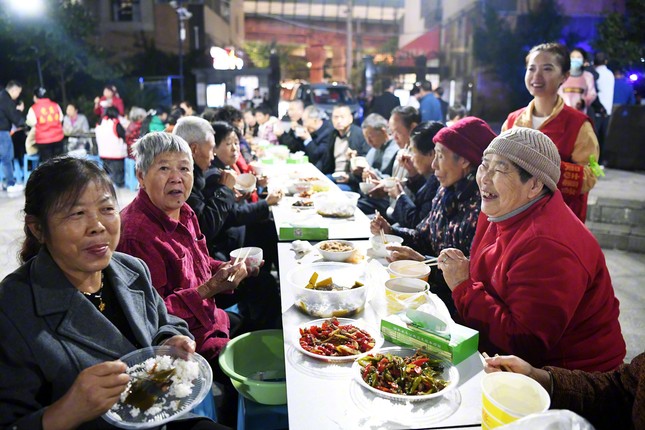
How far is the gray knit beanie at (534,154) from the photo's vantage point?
1.97 meters

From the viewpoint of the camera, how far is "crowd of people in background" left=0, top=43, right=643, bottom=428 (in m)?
1.60

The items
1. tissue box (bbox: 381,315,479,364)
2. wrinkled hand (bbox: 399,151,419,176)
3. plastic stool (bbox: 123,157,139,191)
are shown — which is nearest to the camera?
tissue box (bbox: 381,315,479,364)

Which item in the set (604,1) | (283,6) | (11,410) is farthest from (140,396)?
(283,6)

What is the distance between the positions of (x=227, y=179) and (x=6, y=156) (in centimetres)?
712

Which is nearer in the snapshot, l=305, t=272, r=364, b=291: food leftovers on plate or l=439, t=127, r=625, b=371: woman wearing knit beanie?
l=439, t=127, r=625, b=371: woman wearing knit beanie

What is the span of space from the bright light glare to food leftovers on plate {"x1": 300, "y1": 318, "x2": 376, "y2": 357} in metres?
15.2

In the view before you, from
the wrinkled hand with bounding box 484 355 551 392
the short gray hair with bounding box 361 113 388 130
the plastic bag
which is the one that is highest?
the short gray hair with bounding box 361 113 388 130

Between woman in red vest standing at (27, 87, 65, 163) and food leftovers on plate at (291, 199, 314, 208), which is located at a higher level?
woman in red vest standing at (27, 87, 65, 163)

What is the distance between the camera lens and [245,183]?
15.3 feet

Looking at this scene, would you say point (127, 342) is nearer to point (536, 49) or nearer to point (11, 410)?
point (11, 410)

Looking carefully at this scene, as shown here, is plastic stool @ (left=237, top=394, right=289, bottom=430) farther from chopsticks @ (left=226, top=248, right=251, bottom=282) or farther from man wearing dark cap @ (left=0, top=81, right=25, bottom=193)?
man wearing dark cap @ (left=0, top=81, right=25, bottom=193)

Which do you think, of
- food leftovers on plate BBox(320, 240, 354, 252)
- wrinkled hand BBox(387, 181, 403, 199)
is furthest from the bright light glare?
food leftovers on plate BBox(320, 240, 354, 252)

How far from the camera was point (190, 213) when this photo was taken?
2.88 m

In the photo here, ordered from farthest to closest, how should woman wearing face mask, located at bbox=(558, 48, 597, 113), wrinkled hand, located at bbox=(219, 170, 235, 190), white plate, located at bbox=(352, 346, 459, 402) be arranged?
1. woman wearing face mask, located at bbox=(558, 48, 597, 113)
2. wrinkled hand, located at bbox=(219, 170, 235, 190)
3. white plate, located at bbox=(352, 346, 459, 402)
